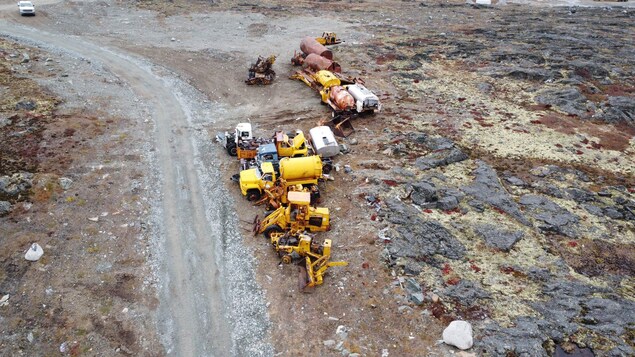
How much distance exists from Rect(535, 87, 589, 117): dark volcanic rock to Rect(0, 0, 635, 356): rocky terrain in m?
0.14

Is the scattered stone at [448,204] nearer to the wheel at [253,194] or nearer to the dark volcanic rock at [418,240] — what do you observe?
the dark volcanic rock at [418,240]

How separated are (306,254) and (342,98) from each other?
1268 centimetres

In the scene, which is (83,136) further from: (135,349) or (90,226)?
(135,349)

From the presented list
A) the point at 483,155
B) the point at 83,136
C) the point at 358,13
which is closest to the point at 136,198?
the point at 83,136

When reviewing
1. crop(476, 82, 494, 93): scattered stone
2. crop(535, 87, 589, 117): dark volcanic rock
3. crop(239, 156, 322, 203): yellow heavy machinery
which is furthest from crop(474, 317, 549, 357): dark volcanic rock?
crop(476, 82, 494, 93): scattered stone

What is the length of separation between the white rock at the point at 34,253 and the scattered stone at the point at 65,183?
3948mm

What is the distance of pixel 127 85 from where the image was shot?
92.5ft

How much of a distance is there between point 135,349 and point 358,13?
46675 mm

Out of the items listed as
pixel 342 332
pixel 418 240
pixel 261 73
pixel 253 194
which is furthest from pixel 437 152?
pixel 261 73

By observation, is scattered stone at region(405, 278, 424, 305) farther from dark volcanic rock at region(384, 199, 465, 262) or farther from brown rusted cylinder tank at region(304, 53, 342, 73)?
brown rusted cylinder tank at region(304, 53, 342, 73)

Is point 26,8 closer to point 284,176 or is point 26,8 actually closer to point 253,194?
point 253,194

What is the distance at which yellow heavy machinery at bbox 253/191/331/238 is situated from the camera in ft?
52.4

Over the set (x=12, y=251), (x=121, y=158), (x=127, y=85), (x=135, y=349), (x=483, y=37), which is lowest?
(x=135, y=349)

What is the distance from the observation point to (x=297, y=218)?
16.1 m
